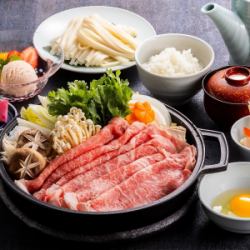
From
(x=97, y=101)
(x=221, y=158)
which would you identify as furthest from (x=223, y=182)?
(x=97, y=101)

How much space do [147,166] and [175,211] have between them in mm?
154

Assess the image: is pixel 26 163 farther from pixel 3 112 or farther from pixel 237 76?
pixel 237 76

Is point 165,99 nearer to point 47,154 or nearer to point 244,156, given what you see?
point 244,156

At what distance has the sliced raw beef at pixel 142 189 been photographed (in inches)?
67.6

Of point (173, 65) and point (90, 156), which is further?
point (173, 65)

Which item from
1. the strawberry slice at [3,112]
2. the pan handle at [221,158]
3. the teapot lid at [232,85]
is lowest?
the strawberry slice at [3,112]

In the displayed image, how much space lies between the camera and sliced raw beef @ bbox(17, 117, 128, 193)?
180 cm

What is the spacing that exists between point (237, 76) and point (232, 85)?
0.05 meters

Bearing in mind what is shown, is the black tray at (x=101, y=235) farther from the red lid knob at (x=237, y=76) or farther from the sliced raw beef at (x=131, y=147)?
the red lid knob at (x=237, y=76)

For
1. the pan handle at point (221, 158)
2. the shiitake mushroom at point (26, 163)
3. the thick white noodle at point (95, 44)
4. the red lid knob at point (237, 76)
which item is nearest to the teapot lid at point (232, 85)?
the red lid knob at point (237, 76)

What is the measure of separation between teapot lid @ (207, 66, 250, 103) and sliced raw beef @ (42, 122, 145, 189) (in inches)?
13.9

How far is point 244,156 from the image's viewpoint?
2.02m

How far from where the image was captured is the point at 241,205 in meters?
1.80

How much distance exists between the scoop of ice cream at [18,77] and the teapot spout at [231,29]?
0.70 m
